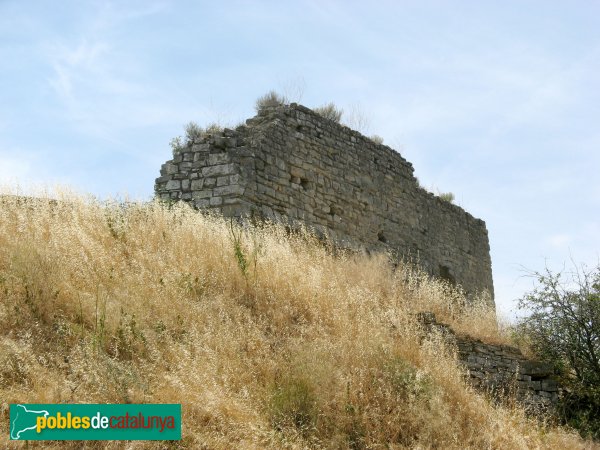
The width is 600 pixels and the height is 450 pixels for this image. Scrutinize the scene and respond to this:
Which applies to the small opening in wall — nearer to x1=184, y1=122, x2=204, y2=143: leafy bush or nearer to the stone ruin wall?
the stone ruin wall

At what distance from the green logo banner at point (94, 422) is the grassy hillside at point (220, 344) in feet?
0.28

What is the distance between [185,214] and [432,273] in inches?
274

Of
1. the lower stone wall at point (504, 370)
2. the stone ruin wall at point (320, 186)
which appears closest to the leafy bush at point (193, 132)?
the stone ruin wall at point (320, 186)

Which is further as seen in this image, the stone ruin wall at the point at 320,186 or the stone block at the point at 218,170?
the stone ruin wall at the point at 320,186

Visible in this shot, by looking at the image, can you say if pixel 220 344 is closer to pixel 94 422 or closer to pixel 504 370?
pixel 94 422

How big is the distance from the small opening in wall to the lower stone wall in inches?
251

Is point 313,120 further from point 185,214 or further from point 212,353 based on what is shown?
point 212,353

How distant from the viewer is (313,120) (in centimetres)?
Result: 1158

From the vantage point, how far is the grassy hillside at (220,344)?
5059 mm

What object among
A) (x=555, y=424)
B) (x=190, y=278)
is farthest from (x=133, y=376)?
(x=555, y=424)

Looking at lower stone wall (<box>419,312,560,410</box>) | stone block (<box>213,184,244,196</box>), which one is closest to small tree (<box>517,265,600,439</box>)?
lower stone wall (<box>419,312,560,410</box>)

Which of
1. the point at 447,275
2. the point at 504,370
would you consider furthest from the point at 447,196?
the point at 504,370

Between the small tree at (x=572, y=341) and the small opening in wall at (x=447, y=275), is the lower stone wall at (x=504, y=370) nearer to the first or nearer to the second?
the small tree at (x=572, y=341)

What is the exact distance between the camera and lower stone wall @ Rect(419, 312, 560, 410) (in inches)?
285
